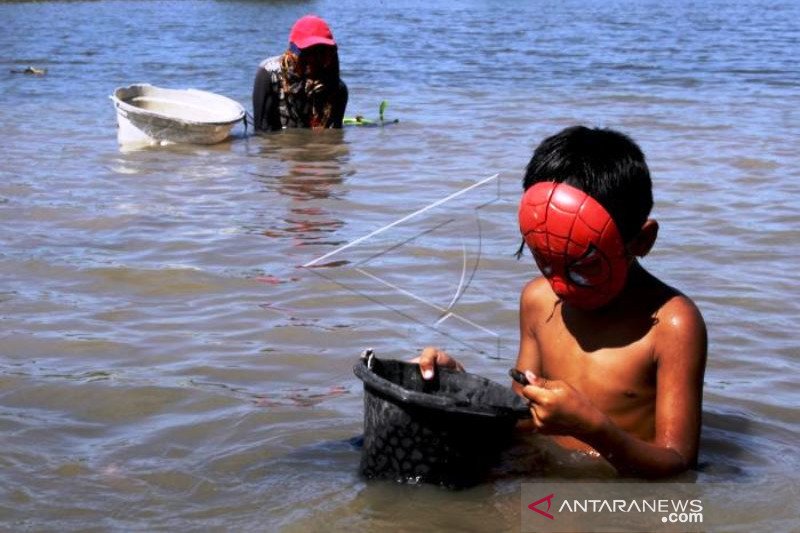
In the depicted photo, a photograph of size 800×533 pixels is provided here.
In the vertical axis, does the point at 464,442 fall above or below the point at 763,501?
above

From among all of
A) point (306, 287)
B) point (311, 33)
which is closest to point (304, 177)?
point (311, 33)

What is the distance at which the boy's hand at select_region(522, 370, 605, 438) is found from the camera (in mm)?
2617

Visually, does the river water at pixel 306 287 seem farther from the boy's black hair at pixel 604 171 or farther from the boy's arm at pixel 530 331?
the boy's black hair at pixel 604 171

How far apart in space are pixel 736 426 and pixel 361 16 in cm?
2330

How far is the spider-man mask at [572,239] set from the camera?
2.78m

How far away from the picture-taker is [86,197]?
7.20 m

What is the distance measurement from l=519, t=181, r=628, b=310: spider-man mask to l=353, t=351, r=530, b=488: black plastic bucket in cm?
34

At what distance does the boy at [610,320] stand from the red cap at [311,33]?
230 inches

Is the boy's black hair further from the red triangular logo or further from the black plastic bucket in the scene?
the red triangular logo

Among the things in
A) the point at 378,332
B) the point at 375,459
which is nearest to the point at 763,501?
the point at 375,459

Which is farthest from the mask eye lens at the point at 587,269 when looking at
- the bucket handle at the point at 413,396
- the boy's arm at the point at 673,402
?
the bucket handle at the point at 413,396

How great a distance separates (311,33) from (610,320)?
19.8 ft

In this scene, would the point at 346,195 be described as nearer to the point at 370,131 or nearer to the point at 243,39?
the point at 370,131

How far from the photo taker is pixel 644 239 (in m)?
2.92
